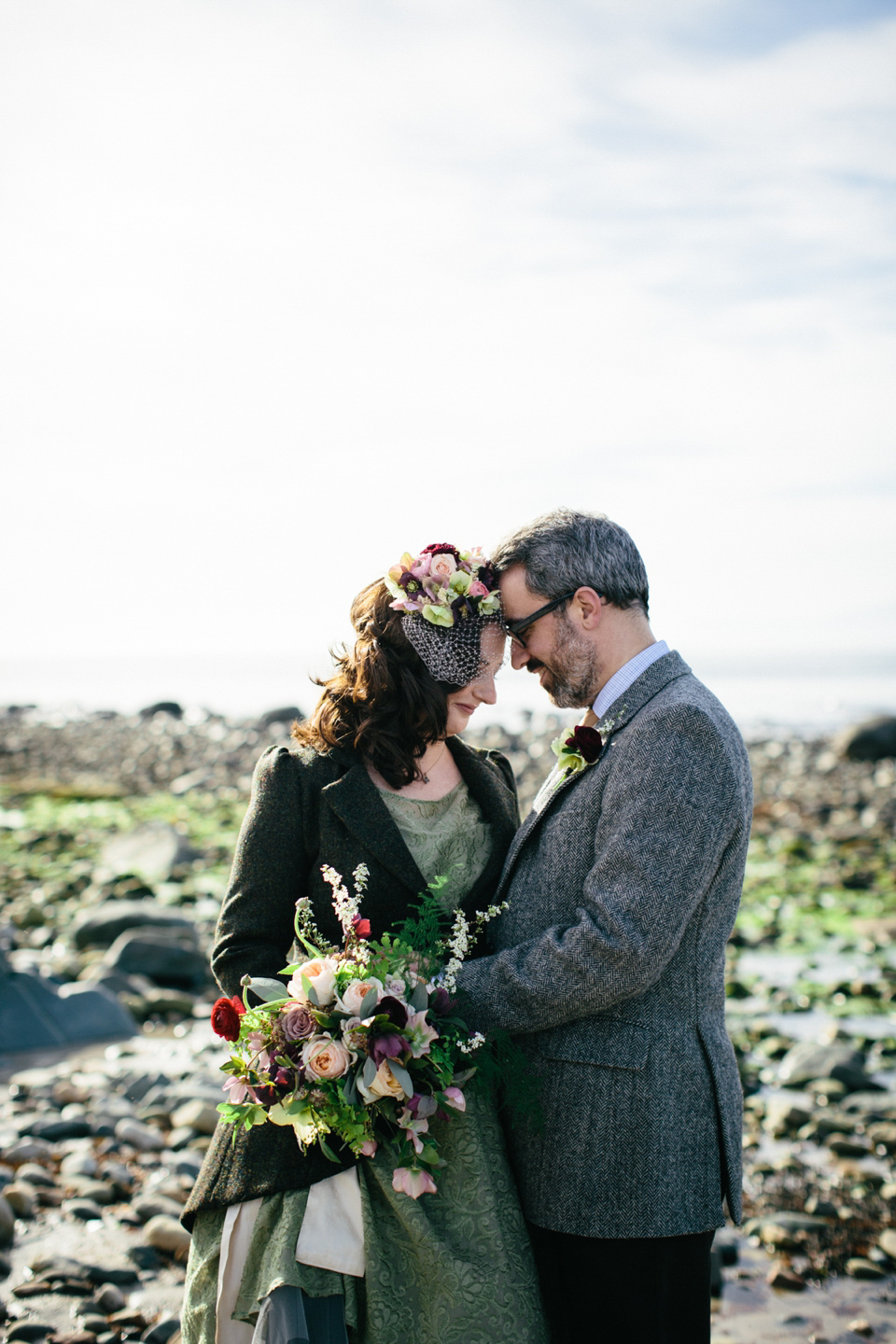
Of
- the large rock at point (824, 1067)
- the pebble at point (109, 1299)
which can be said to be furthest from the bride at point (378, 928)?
the large rock at point (824, 1067)

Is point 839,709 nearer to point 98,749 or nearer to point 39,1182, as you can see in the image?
point 98,749

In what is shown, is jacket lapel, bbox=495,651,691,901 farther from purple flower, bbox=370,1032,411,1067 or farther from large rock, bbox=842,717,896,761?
large rock, bbox=842,717,896,761

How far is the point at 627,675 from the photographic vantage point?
299 cm

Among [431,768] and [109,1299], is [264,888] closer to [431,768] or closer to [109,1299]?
[431,768]

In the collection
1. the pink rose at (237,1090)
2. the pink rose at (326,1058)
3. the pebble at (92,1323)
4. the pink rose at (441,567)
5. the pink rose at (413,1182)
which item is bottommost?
the pebble at (92,1323)

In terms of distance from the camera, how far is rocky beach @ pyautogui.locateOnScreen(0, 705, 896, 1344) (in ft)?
14.3

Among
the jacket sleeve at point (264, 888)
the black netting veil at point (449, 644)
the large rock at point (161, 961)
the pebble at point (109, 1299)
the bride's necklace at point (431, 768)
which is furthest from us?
the large rock at point (161, 961)

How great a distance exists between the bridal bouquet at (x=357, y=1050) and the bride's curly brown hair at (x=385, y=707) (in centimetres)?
57

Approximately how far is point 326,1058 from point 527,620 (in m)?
1.33

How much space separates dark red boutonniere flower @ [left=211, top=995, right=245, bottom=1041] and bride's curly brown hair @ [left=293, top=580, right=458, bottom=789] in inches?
32.2

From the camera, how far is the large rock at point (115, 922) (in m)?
8.84

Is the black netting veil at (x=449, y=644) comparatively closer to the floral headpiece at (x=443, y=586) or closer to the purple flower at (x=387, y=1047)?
the floral headpiece at (x=443, y=586)

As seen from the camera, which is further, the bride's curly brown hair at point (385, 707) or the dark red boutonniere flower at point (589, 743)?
the bride's curly brown hair at point (385, 707)

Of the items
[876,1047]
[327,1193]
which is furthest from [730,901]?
[876,1047]
